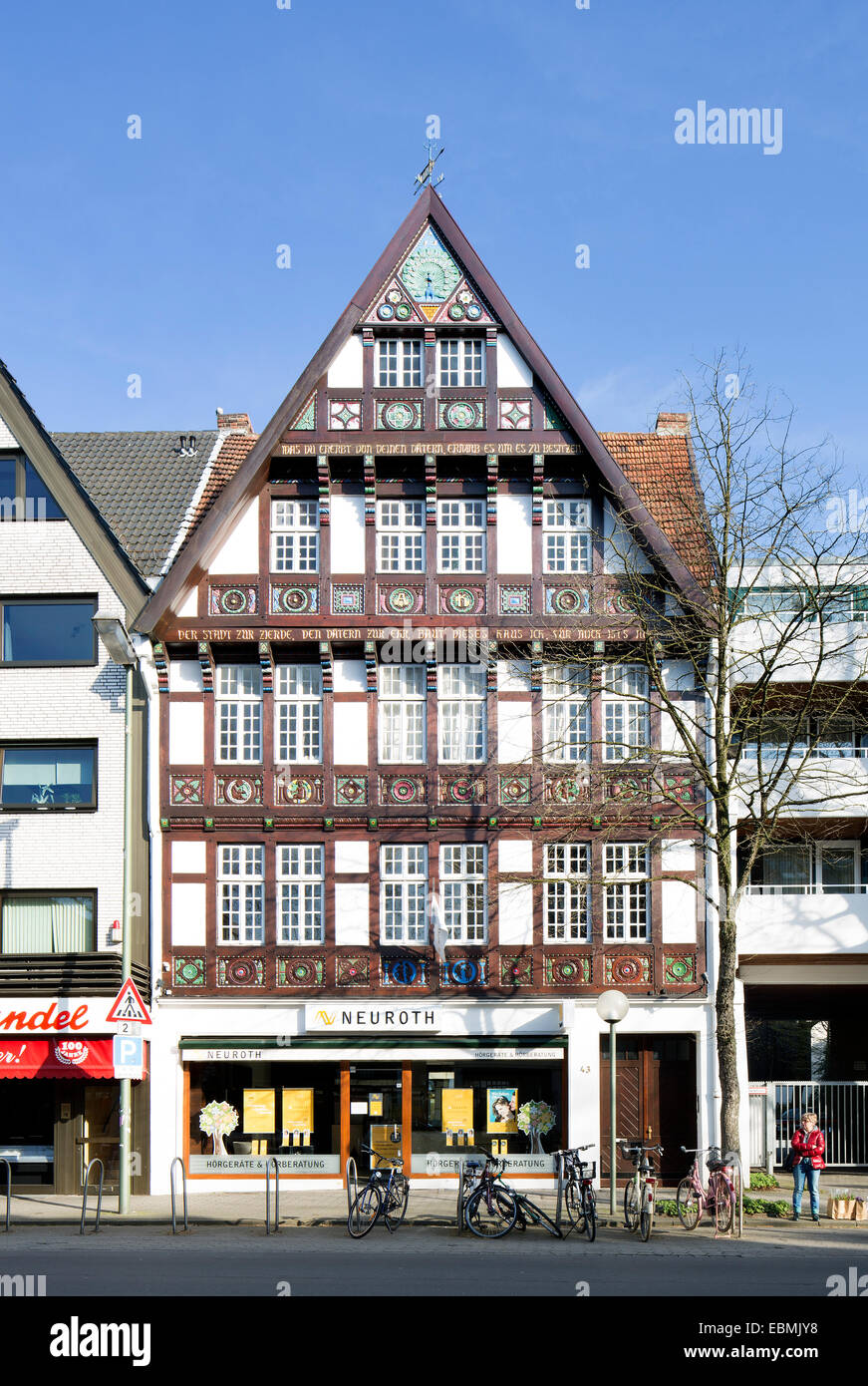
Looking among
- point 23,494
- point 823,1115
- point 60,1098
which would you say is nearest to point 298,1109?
point 60,1098

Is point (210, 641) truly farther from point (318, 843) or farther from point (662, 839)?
point (662, 839)

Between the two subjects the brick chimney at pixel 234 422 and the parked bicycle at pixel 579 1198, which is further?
the brick chimney at pixel 234 422

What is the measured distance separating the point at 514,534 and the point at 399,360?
12.7ft

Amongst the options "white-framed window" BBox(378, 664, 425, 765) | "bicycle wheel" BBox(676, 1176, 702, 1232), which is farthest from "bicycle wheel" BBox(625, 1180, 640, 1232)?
"white-framed window" BBox(378, 664, 425, 765)

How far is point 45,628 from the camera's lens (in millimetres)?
27688

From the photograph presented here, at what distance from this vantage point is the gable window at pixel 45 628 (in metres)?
27.6

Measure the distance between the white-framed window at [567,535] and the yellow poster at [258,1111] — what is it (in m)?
10.7

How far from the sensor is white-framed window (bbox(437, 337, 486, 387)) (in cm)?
2781

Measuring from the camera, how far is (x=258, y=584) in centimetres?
2756

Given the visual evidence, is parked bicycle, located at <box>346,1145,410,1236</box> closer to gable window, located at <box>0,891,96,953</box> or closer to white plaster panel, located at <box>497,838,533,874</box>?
white plaster panel, located at <box>497,838,533,874</box>

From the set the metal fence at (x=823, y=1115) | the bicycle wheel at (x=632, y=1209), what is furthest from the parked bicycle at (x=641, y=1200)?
the metal fence at (x=823, y=1115)

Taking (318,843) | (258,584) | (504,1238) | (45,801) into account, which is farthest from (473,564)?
(504,1238)

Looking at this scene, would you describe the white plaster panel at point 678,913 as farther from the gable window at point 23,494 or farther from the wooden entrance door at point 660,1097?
the gable window at point 23,494

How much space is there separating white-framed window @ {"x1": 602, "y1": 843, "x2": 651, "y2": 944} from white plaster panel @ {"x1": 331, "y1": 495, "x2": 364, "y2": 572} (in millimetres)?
6980
